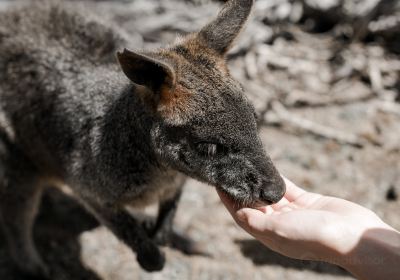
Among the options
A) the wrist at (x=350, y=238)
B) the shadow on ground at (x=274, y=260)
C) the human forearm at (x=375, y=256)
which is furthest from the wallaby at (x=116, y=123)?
the shadow on ground at (x=274, y=260)

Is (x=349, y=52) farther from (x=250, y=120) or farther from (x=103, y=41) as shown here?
(x=250, y=120)

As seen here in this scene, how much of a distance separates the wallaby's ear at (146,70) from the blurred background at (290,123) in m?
0.88

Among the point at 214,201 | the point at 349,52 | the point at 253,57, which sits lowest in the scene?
the point at 214,201

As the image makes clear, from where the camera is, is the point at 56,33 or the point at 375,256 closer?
the point at 375,256

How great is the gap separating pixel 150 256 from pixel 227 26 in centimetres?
143

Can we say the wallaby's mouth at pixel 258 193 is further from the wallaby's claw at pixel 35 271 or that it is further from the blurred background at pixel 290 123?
the wallaby's claw at pixel 35 271

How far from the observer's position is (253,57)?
5.96 m

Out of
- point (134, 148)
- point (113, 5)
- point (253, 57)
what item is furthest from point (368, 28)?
point (134, 148)

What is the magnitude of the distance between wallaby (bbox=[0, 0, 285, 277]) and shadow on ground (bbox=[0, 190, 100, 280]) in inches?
6.0

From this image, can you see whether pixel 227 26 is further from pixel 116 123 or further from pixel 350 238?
pixel 350 238

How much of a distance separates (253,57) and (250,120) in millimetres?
3328

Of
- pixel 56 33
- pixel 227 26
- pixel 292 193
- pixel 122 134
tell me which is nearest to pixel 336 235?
pixel 292 193

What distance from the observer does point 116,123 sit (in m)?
3.28

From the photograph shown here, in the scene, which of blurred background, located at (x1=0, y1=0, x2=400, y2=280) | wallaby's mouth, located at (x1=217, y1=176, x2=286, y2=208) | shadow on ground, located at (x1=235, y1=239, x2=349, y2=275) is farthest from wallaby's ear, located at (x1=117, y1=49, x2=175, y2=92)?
shadow on ground, located at (x1=235, y1=239, x2=349, y2=275)
